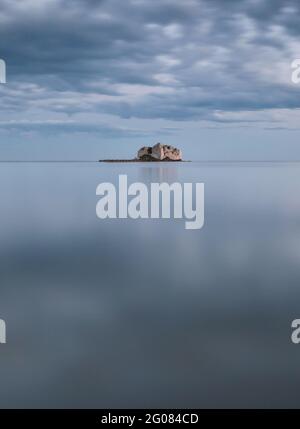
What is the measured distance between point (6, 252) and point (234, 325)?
6091 mm

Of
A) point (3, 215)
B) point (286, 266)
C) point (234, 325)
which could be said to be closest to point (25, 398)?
point (234, 325)

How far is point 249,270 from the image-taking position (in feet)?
32.7

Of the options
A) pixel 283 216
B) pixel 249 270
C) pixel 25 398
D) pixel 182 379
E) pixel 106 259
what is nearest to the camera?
pixel 25 398

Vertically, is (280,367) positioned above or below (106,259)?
below

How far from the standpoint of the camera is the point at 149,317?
773 cm

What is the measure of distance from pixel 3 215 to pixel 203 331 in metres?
11.5

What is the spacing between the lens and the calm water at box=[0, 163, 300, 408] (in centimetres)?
564

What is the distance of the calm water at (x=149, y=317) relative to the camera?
5637 millimetres
